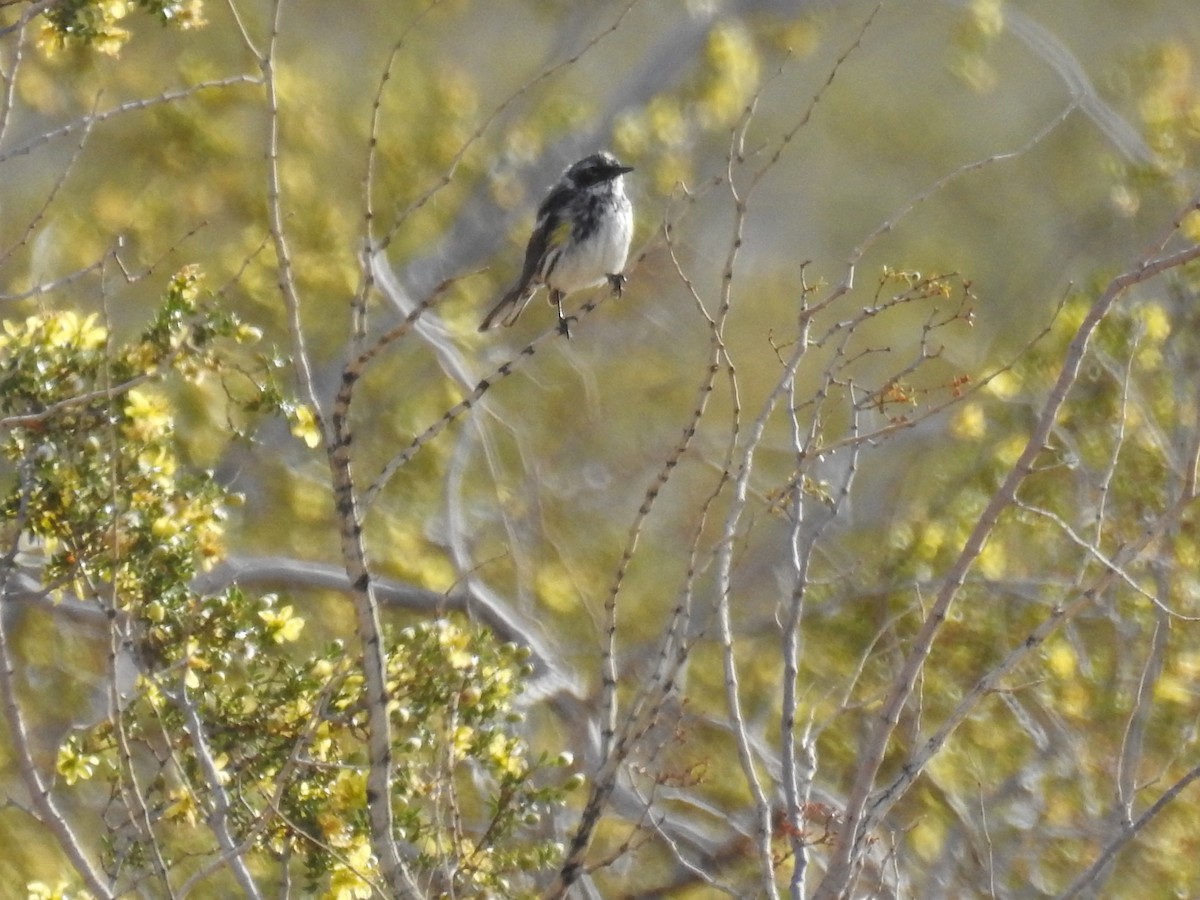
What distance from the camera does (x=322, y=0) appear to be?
11086mm

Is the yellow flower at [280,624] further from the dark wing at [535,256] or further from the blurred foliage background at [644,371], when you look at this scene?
the blurred foliage background at [644,371]

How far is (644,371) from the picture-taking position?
11.0 meters

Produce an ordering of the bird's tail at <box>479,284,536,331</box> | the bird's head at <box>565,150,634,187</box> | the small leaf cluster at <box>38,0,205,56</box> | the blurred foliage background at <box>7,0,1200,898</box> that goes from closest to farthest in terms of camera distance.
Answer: the small leaf cluster at <box>38,0,205,56</box>
the bird's tail at <box>479,284,536,331</box>
the bird's head at <box>565,150,634,187</box>
the blurred foliage background at <box>7,0,1200,898</box>

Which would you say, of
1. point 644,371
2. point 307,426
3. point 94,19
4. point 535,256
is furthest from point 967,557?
point 644,371

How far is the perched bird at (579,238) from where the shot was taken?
6262mm

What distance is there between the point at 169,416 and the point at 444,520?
5552 millimetres

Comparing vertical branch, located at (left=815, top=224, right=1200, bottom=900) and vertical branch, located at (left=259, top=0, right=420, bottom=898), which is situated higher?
vertical branch, located at (left=259, top=0, right=420, bottom=898)

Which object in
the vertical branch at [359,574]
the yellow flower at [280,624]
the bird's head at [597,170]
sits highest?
Answer: the bird's head at [597,170]

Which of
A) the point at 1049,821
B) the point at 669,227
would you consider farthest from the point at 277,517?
the point at 669,227

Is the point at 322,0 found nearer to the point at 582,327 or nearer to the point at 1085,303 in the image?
the point at 582,327

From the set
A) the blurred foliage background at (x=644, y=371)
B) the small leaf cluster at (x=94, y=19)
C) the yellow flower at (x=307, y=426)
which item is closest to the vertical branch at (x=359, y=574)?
the yellow flower at (x=307, y=426)

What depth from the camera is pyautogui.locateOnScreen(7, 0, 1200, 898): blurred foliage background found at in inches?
340

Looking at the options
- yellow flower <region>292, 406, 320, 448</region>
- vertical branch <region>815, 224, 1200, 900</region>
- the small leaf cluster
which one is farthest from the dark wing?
vertical branch <region>815, 224, 1200, 900</region>

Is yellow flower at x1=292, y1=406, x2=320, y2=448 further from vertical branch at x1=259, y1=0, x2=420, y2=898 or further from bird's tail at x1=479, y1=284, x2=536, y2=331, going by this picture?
bird's tail at x1=479, y1=284, x2=536, y2=331
